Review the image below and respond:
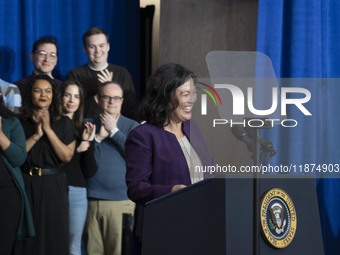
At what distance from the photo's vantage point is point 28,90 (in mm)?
5082

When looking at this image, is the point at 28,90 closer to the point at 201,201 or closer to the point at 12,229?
the point at 12,229

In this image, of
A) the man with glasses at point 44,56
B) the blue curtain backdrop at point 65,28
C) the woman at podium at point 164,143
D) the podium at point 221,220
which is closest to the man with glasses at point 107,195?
the man with glasses at point 44,56

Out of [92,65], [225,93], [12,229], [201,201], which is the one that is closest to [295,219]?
[201,201]

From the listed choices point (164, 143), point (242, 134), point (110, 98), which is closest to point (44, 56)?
point (110, 98)

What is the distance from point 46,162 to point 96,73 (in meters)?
0.97

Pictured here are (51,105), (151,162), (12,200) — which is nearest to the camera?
(151,162)

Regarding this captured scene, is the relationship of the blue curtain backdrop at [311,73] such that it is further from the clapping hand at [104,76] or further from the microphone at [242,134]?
the microphone at [242,134]

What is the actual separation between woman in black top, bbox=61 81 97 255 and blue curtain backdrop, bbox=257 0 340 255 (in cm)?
140

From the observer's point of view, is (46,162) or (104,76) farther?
(104,76)

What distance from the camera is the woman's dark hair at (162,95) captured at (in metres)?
2.88

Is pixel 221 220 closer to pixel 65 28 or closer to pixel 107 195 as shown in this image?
pixel 107 195

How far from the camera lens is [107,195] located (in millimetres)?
5262

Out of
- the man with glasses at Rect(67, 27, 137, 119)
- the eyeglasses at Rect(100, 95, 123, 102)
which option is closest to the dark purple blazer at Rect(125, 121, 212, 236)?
the eyeglasses at Rect(100, 95, 123, 102)

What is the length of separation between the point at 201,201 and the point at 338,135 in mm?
3824
